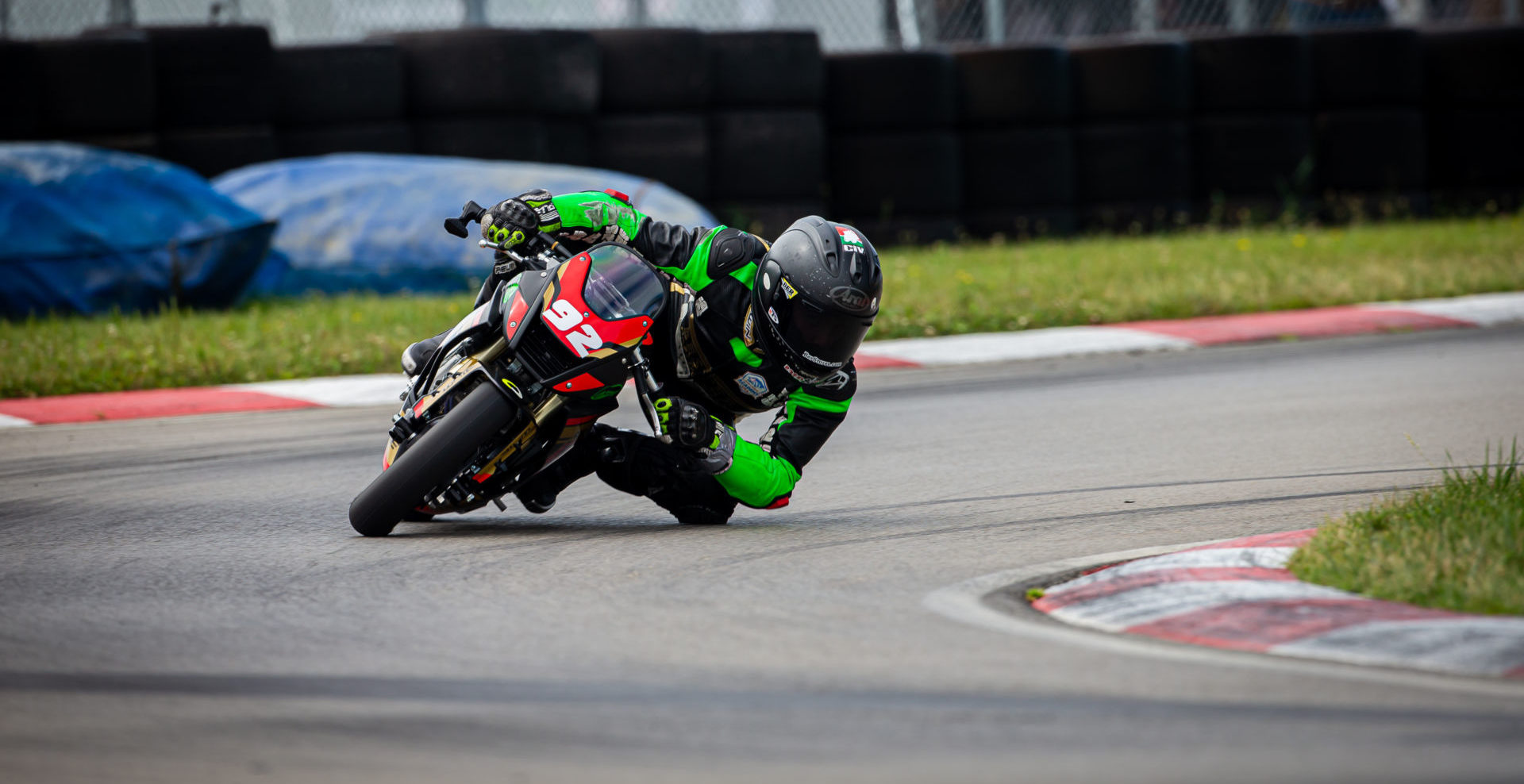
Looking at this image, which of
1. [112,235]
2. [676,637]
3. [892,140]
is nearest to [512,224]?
[676,637]

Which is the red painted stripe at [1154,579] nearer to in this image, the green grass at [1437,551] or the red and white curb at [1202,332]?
the green grass at [1437,551]

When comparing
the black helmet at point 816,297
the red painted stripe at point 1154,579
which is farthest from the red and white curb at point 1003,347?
the red painted stripe at point 1154,579

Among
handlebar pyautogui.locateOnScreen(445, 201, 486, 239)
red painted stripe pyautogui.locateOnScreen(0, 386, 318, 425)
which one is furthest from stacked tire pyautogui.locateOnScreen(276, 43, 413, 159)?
handlebar pyautogui.locateOnScreen(445, 201, 486, 239)

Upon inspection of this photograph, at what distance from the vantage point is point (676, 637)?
3395mm

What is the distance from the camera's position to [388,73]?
482 inches

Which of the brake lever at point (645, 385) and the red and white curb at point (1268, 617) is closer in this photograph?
the red and white curb at point (1268, 617)

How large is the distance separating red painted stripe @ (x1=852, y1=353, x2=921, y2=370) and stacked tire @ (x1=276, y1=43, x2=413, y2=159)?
5054 mm

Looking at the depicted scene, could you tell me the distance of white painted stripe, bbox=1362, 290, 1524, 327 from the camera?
10102 mm

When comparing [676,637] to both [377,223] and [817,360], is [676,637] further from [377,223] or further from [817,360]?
[377,223]

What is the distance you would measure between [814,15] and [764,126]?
1952 millimetres

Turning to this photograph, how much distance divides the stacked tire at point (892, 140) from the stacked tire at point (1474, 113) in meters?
4.55

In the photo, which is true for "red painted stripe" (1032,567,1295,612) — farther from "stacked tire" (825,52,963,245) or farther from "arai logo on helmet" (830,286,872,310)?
"stacked tire" (825,52,963,245)

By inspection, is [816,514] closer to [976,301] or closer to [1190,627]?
[1190,627]

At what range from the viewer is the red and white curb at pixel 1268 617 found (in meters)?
3.12
